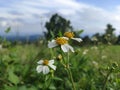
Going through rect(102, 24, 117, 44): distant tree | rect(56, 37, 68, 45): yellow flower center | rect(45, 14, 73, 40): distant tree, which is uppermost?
rect(56, 37, 68, 45): yellow flower center

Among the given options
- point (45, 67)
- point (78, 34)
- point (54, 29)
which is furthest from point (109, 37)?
point (45, 67)

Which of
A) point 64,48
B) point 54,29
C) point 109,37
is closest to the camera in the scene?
point 64,48

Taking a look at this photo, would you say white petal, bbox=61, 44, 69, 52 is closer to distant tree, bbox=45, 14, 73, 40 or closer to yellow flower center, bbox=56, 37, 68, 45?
yellow flower center, bbox=56, 37, 68, 45

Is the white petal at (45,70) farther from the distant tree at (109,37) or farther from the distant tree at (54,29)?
the distant tree at (109,37)

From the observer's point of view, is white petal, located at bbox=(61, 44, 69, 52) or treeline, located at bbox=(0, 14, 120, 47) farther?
treeline, located at bbox=(0, 14, 120, 47)

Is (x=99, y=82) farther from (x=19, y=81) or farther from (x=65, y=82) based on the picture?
(x=19, y=81)

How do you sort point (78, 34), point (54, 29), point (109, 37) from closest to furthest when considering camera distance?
point (78, 34), point (54, 29), point (109, 37)

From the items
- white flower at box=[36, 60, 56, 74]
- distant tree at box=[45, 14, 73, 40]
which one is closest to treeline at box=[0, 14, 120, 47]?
distant tree at box=[45, 14, 73, 40]

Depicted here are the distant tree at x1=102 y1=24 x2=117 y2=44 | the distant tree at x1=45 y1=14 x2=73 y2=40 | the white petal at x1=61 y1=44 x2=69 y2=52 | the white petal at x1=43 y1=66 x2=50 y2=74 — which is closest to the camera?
the white petal at x1=61 y1=44 x2=69 y2=52

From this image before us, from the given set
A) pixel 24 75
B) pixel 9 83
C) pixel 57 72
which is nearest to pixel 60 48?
pixel 9 83

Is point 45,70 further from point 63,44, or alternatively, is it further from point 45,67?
point 63,44

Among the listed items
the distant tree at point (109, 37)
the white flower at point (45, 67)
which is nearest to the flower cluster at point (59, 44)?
the white flower at point (45, 67)
